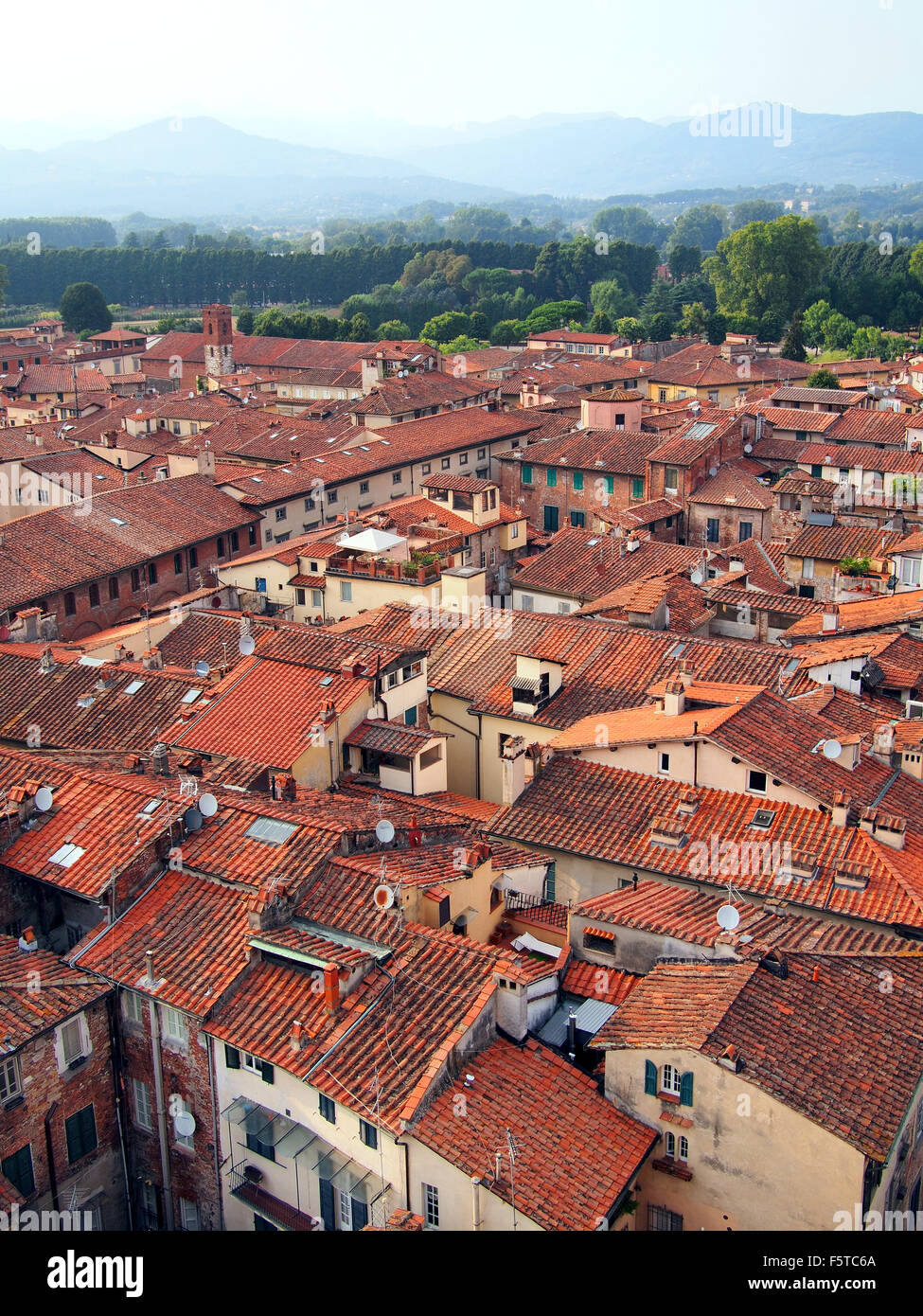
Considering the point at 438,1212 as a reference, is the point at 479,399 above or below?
above

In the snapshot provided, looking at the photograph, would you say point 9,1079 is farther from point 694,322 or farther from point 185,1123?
point 694,322

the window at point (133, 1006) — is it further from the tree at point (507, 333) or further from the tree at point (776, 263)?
the tree at point (776, 263)

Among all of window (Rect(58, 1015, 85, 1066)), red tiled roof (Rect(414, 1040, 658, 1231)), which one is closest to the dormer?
red tiled roof (Rect(414, 1040, 658, 1231))

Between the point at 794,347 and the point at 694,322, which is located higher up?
the point at 694,322

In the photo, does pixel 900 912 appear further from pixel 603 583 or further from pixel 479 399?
pixel 479 399

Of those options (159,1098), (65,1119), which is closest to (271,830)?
(159,1098)
